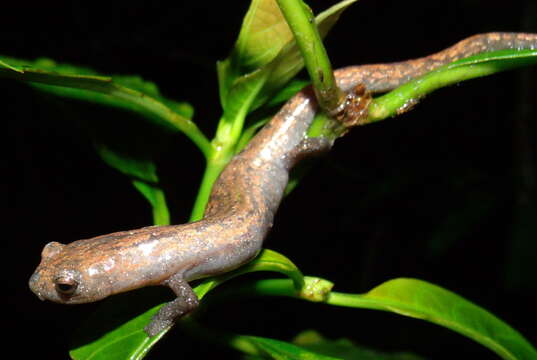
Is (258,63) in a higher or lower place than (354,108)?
higher

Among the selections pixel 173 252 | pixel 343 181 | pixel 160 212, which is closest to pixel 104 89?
pixel 160 212

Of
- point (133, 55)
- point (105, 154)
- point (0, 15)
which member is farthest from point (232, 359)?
point (0, 15)

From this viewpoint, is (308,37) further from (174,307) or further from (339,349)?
(339,349)

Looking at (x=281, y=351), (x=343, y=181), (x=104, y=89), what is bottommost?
(x=281, y=351)

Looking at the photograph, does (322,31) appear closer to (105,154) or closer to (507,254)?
(105,154)

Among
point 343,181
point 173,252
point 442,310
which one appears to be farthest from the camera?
point 343,181

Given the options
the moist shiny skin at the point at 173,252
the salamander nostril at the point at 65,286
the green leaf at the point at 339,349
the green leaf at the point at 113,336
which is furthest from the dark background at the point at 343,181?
the green leaf at the point at 113,336
